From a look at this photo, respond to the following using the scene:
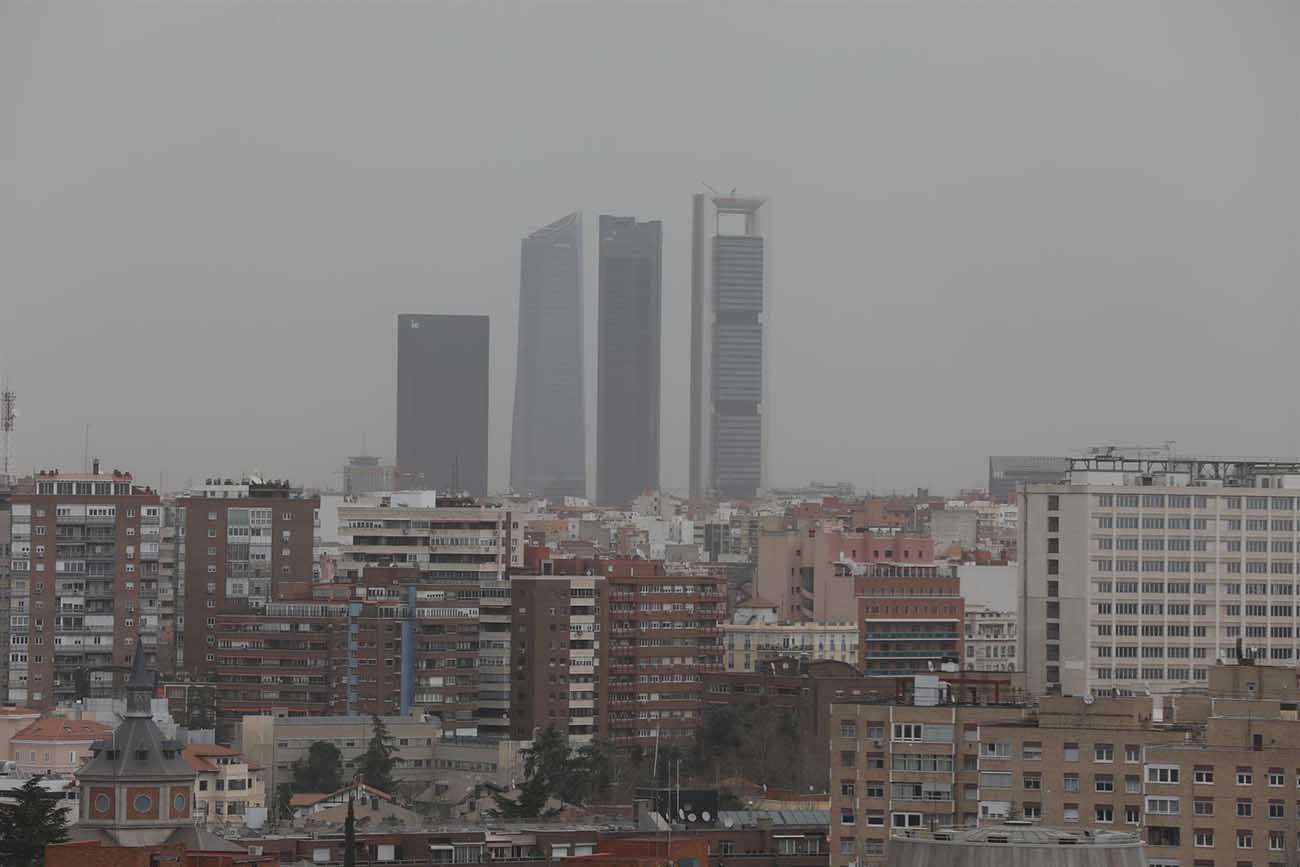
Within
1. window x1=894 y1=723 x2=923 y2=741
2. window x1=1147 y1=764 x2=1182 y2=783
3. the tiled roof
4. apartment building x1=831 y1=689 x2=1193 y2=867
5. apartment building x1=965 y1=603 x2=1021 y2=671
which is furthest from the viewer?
apartment building x1=965 y1=603 x2=1021 y2=671

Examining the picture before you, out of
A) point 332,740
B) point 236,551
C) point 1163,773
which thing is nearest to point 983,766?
point 1163,773

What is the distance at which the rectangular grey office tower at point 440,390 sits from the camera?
17000 cm

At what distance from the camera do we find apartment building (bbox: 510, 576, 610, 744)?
237 ft

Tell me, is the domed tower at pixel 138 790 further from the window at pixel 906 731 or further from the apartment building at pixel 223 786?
the apartment building at pixel 223 786

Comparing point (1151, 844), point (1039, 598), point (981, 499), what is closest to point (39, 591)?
point (1039, 598)

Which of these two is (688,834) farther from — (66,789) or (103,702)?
(103,702)

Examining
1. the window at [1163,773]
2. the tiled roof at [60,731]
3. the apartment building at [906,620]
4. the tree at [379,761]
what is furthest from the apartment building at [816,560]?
the window at [1163,773]

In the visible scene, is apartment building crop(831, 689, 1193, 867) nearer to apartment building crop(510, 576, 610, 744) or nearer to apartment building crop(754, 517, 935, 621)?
apartment building crop(510, 576, 610, 744)

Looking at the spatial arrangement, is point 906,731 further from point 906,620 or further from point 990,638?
point 990,638

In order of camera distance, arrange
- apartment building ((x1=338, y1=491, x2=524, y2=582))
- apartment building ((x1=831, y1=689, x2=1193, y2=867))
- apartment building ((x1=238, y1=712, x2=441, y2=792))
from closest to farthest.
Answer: apartment building ((x1=831, y1=689, x2=1193, y2=867)) → apartment building ((x1=238, y1=712, x2=441, y2=792)) → apartment building ((x1=338, y1=491, x2=524, y2=582))

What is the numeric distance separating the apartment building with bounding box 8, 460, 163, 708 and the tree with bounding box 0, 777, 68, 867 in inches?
1325

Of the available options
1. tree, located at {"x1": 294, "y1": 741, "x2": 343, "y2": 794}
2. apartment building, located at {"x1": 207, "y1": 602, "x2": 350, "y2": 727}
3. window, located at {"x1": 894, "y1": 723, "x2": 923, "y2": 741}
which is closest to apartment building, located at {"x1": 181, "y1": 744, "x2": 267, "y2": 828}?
tree, located at {"x1": 294, "y1": 741, "x2": 343, "y2": 794}

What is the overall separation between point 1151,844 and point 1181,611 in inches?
971

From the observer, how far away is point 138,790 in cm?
4094
